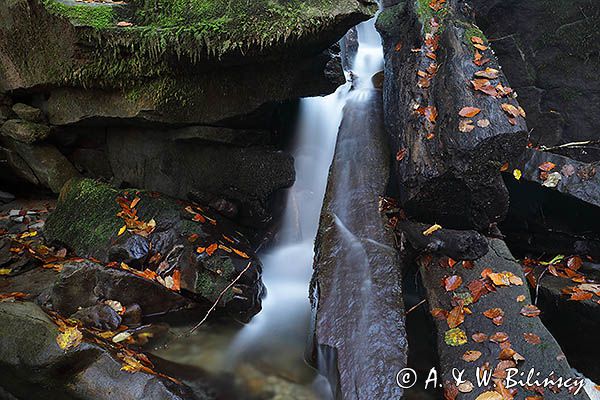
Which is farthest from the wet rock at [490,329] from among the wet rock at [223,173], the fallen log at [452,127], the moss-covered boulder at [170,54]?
the moss-covered boulder at [170,54]

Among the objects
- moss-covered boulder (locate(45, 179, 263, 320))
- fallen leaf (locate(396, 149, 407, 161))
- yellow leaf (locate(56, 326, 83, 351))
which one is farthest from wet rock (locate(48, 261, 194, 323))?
fallen leaf (locate(396, 149, 407, 161))

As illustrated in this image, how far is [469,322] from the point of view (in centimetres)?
333

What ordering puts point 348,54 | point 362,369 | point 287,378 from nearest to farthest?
point 362,369, point 287,378, point 348,54


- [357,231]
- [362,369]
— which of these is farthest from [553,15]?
[362,369]

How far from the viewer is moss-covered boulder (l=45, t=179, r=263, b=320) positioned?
14.8ft

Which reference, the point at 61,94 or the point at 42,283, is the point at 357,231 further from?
the point at 61,94

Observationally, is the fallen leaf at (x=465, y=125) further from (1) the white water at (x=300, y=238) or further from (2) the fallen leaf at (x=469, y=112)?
(1) the white water at (x=300, y=238)

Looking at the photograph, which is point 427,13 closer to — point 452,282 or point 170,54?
point 170,54

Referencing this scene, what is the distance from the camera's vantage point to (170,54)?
4551mm

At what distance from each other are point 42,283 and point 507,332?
4.67m

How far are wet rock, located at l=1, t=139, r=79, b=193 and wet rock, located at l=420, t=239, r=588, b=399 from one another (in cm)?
549

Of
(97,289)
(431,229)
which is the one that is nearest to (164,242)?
(97,289)

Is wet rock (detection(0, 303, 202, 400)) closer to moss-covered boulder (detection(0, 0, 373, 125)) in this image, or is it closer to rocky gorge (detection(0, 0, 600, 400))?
rocky gorge (detection(0, 0, 600, 400))

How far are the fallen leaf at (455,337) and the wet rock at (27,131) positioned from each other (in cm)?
603
